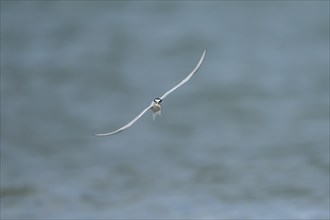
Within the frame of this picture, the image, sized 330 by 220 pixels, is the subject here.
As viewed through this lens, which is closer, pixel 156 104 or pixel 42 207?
pixel 156 104

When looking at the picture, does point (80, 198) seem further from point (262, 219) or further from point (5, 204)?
point (262, 219)

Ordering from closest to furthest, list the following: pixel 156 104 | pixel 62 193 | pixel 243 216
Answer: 1. pixel 156 104
2. pixel 243 216
3. pixel 62 193

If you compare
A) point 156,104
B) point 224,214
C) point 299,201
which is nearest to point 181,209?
point 224,214

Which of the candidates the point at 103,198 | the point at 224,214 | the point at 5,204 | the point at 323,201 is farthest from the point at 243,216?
the point at 5,204

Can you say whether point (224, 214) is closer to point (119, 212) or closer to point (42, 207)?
point (119, 212)

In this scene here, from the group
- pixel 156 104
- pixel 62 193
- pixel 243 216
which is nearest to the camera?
pixel 156 104

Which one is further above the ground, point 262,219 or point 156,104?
point 262,219

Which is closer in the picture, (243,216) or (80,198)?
(243,216)

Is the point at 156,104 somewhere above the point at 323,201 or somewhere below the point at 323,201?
below
